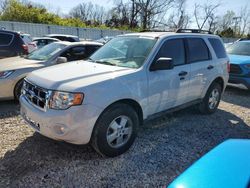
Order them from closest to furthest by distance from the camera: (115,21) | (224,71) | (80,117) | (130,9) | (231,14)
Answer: (80,117) < (224,71) < (130,9) < (115,21) < (231,14)

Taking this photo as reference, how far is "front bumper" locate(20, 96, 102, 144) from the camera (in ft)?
10.1

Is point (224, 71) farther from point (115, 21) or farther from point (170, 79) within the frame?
point (115, 21)

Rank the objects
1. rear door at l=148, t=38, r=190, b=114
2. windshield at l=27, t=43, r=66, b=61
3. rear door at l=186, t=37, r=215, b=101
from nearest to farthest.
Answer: rear door at l=148, t=38, r=190, b=114
rear door at l=186, t=37, r=215, b=101
windshield at l=27, t=43, r=66, b=61

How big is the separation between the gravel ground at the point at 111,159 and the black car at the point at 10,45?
2.99 meters

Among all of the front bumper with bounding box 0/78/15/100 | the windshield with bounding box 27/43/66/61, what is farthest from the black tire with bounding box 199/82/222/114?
the front bumper with bounding box 0/78/15/100

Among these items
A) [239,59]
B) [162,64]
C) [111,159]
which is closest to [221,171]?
[111,159]

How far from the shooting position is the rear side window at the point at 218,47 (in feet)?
18.1

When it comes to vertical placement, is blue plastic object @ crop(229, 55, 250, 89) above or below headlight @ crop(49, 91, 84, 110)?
below

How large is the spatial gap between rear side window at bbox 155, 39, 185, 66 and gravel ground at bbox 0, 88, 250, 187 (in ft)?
4.24

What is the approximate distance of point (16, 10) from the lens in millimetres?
32438

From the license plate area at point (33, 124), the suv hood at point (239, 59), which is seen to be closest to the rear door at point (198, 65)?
the license plate area at point (33, 124)

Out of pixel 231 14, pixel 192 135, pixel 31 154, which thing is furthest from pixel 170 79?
pixel 231 14

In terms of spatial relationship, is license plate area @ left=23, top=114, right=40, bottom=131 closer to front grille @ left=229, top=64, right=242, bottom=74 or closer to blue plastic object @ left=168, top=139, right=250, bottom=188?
blue plastic object @ left=168, top=139, right=250, bottom=188

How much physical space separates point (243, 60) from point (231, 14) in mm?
51533
